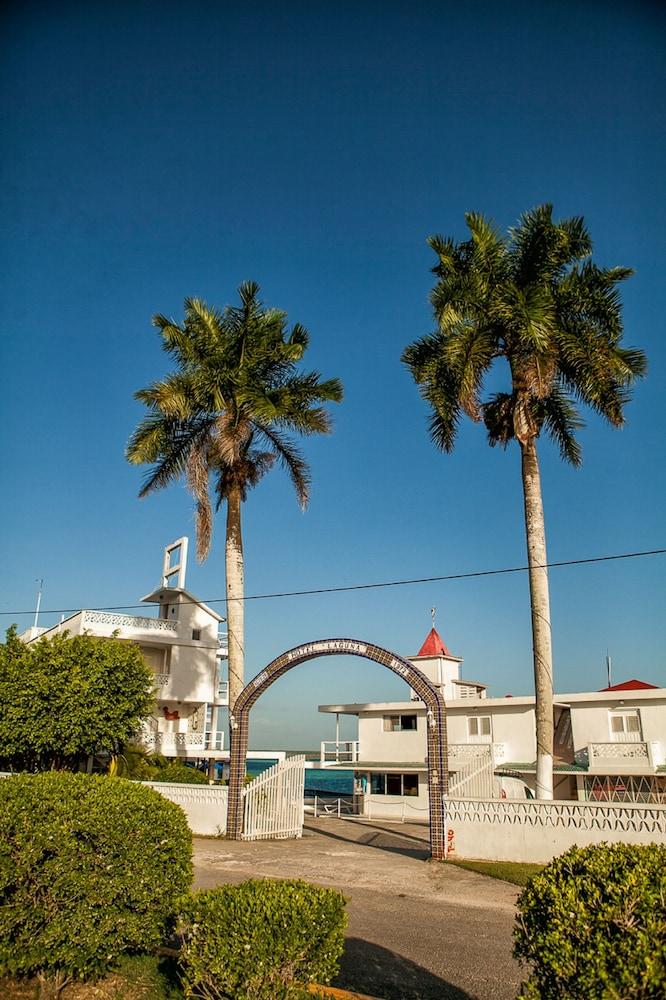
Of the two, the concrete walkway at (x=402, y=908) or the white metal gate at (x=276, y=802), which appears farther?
the white metal gate at (x=276, y=802)

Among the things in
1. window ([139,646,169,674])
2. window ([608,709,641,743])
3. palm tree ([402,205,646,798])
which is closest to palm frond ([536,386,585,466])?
palm tree ([402,205,646,798])

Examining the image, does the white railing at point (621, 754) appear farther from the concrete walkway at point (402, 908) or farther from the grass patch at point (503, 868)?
the grass patch at point (503, 868)

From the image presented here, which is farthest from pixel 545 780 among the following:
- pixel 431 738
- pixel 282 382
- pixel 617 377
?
pixel 282 382

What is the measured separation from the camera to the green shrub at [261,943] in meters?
5.30

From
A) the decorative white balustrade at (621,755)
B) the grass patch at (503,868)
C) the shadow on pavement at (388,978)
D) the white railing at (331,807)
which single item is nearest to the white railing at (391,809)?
the white railing at (331,807)

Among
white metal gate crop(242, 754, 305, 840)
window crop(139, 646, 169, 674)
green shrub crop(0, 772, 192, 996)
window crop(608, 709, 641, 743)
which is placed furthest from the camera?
window crop(139, 646, 169, 674)

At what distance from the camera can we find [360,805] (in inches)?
1305

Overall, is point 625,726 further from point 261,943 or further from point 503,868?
point 261,943

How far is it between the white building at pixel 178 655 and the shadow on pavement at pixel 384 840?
32.8ft

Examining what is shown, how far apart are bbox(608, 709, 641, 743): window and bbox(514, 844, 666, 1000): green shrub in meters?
25.0

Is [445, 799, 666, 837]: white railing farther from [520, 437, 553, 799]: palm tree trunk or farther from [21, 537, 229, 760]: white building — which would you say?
[21, 537, 229, 760]: white building

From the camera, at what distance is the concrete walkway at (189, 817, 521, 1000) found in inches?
305

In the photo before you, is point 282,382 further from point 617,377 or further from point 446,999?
point 446,999

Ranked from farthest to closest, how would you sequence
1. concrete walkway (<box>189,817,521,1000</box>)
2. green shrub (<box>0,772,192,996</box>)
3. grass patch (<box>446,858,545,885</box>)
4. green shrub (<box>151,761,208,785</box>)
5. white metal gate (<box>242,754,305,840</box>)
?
green shrub (<box>151,761,208,785</box>) < white metal gate (<box>242,754,305,840</box>) < grass patch (<box>446,858,545,885</box>) < concrete walkway (<box>189,817,521,1000</box>) < green shrub (<box>0,772,192,996</box>)
